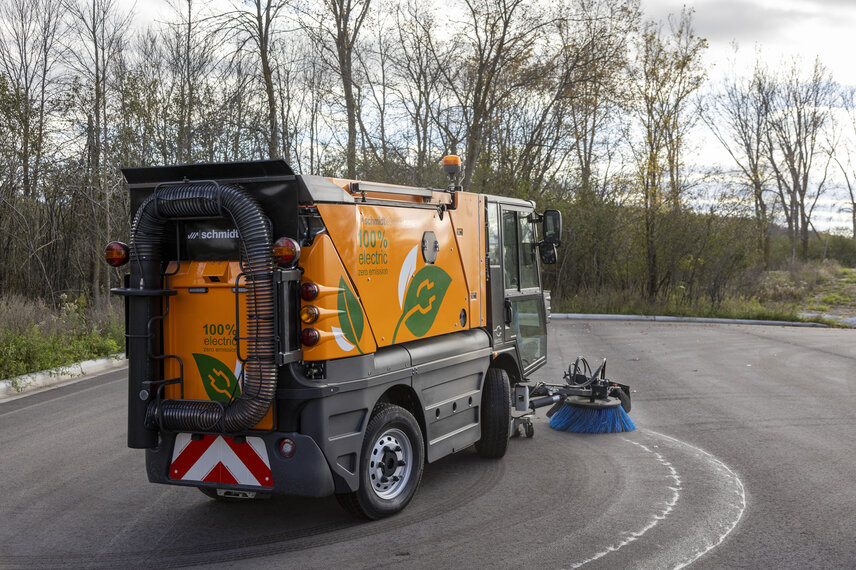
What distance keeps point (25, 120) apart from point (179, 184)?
49.7ft

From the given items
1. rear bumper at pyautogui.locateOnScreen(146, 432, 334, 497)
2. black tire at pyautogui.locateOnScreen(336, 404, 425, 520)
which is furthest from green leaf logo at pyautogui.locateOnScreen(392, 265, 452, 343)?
rear bumper at pyautogui.locateOnScreen(146, 432, 334, 497)

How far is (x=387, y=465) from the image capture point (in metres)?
5.50

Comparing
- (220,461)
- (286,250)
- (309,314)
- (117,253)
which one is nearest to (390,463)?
(220,461)

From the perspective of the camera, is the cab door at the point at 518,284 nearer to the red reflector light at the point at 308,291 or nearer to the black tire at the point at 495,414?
the black tire at the point at 495,414

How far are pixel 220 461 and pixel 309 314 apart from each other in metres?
1.17

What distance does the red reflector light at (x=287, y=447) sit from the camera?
4809mm

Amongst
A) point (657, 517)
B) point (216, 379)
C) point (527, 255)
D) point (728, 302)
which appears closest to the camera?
point (216, 379)

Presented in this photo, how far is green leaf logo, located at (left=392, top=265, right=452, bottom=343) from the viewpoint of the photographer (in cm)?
567

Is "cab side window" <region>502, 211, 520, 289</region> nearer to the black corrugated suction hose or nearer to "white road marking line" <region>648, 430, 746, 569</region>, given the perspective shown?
"white road marking line" <region>648, 430, 746, 569</region>

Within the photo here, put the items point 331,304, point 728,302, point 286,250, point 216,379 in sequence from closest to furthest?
1. point 286,250
2. point 331,304
3. point 216,379
4. point 728,302

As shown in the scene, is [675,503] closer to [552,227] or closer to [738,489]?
[738,489]

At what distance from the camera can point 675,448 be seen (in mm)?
7383

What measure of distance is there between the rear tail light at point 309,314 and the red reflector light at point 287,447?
0.76 m

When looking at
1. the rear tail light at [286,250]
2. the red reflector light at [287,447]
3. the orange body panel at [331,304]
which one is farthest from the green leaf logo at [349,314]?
the red reflector light at [287,447]
